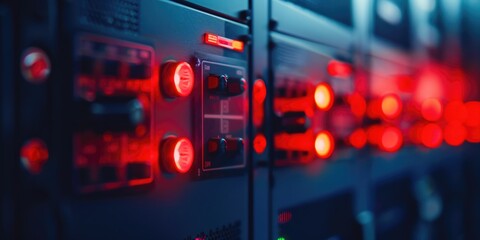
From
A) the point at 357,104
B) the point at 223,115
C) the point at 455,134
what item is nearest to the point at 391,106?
the point at 357,104

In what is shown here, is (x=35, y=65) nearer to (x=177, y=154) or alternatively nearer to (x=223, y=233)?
(x=177, y=154)

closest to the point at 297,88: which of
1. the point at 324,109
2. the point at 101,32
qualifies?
the point at 324,109

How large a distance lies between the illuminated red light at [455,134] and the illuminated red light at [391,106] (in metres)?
0.92

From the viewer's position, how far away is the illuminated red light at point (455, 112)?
2.68 metres

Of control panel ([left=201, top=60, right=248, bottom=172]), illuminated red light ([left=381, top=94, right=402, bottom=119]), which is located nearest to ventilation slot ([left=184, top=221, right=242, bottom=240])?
control panel ([left=201, top=60, right=248, bottom=172])

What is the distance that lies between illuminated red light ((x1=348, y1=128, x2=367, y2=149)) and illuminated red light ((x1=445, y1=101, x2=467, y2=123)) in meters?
1.19

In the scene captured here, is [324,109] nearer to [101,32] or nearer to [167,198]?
[167,198]

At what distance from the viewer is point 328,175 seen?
4.82 ft

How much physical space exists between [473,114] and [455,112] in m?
0.27

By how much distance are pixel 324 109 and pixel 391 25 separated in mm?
763

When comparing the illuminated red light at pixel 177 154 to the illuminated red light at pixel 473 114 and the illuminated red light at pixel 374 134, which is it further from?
the illuminated red light at pixel 473 114

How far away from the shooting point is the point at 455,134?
2.75 metres

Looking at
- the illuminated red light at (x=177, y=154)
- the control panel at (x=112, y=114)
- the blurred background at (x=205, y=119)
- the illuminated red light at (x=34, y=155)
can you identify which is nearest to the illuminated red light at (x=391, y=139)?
the blurred background at (x=205, y=119)

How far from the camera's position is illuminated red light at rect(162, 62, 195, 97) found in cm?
88
